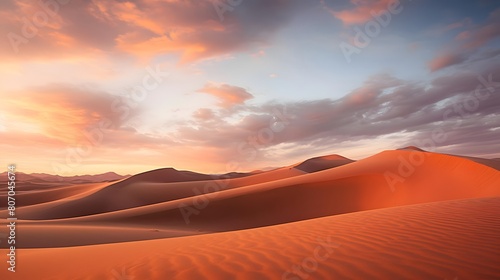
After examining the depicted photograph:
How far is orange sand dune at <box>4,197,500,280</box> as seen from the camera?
371 cm

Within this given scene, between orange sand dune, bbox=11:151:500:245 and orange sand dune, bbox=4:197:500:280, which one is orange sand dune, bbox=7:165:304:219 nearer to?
orange sand dune, bbox=11:151:500:245

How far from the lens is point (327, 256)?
4410mm

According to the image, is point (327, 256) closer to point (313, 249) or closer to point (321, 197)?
point (313, 249)

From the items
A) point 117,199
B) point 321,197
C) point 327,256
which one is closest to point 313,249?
point 327,256

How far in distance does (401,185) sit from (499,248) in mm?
15972

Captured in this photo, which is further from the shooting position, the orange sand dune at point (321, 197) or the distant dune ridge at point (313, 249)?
the orange sand dune at point (321, 197)

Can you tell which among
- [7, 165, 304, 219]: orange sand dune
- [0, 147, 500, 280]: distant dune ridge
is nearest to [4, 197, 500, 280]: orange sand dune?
[0, 147, 500, 280]: distant dune ridge

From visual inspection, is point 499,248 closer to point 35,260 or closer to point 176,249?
point 176,249

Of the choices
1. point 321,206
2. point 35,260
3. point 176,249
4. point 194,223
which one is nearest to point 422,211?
point 176,249

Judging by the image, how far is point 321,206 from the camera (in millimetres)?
19344

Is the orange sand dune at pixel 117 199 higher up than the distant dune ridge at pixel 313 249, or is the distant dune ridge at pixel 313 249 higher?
the orange sand dune at pixel 117 199

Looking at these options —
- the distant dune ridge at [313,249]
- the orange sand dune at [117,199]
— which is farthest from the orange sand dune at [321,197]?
the orange sand dune at [117,199]

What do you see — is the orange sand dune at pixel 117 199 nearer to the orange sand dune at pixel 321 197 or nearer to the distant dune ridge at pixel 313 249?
the orange sand dune at pixel 321 197

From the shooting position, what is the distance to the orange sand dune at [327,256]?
12.2 ft
